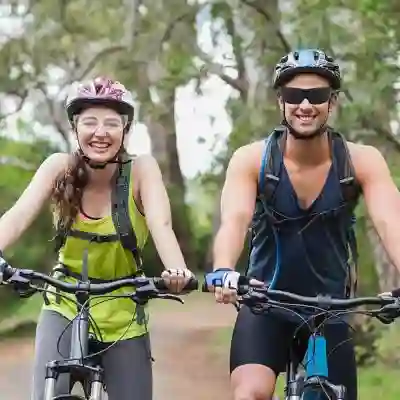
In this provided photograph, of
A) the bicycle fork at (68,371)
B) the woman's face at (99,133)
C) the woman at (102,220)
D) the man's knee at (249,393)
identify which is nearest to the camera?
the bicycle fork at (68,371)

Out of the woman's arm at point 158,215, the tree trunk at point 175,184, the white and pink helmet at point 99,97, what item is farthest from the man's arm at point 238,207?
the tree trunk at point 175,184

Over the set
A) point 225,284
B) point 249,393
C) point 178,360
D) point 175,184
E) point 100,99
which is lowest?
point 178,360

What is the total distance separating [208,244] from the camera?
23359 mm

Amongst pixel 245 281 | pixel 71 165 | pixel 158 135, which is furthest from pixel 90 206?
pixel 158 135

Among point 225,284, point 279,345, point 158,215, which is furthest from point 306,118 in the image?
point 279,345

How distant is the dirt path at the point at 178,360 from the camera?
9.57m

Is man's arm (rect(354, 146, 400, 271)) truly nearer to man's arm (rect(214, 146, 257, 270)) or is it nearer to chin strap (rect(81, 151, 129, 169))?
man's arm (rect(214, 146, 257, 270))

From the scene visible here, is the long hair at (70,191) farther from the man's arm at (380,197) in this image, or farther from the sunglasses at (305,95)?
the man's arm at (380,197)

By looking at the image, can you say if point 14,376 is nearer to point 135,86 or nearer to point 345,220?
point 135,86

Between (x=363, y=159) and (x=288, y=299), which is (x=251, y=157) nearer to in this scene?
(x=363, y=159)

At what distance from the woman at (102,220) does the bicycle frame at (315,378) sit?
70 centimetres

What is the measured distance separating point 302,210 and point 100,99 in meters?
1.11

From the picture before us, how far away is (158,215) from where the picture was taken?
4035 millimetres

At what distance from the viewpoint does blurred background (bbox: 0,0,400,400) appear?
7500mm
